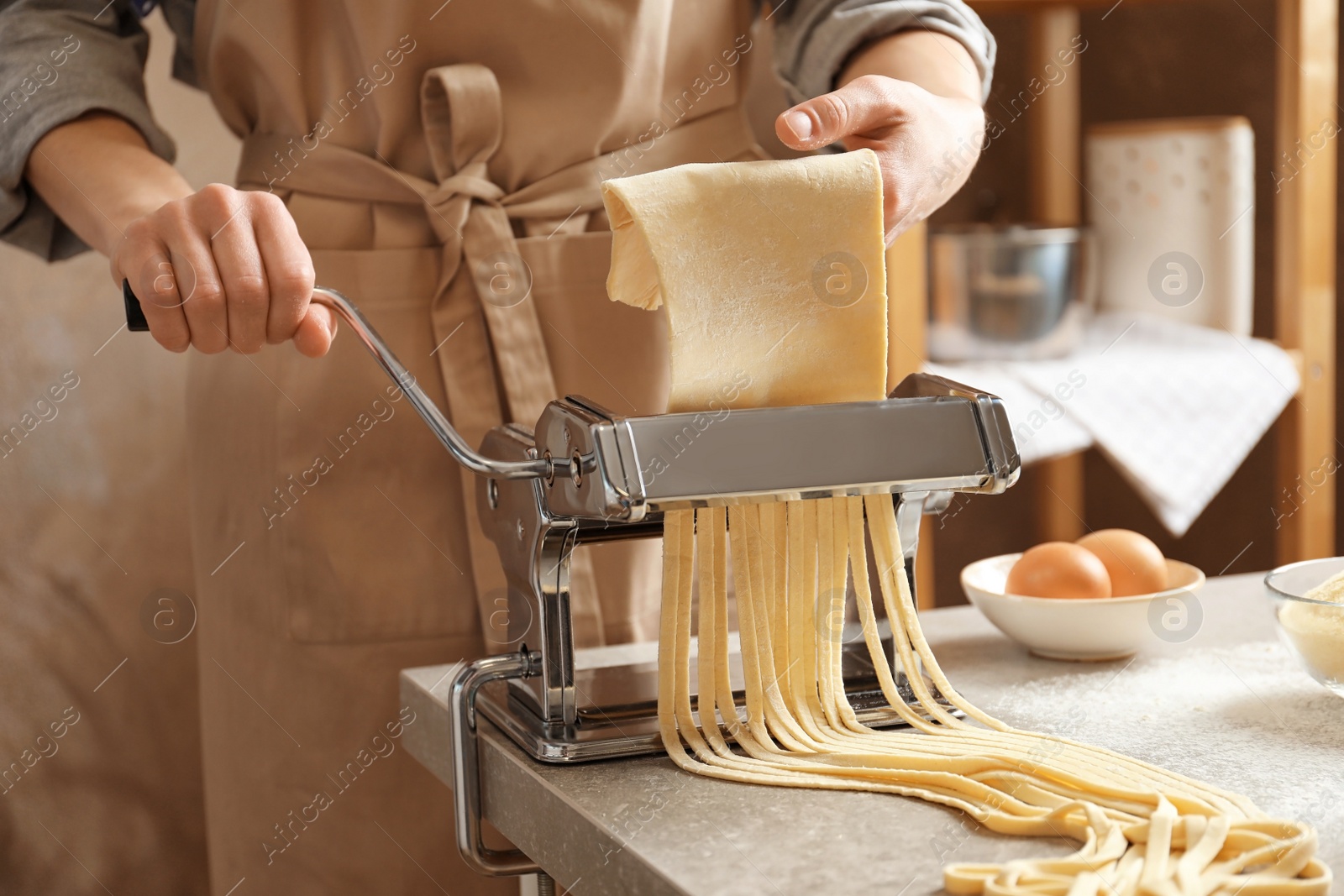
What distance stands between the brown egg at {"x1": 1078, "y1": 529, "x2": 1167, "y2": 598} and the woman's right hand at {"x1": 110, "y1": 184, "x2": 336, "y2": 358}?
55 cm

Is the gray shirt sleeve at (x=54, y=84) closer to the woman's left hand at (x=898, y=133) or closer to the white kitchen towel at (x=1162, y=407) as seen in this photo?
the woman's left hand at (x=898, y=133)

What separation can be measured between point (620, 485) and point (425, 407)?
0.13 m

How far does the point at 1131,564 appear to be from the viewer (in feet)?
2.96

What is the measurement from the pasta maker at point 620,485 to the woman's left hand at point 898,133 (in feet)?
0.37

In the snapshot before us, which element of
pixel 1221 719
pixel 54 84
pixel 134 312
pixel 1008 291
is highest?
pixel 54 84

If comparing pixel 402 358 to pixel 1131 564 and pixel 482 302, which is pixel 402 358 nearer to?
pixel 482 302

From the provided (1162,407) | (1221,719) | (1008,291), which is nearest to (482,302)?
(1221,719)

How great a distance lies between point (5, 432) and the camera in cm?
137

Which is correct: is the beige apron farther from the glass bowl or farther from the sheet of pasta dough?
the glass bowl

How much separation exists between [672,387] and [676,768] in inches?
7.8

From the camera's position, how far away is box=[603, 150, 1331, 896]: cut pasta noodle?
56 centimetres

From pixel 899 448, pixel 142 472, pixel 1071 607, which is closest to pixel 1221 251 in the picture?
pixel 1071 607

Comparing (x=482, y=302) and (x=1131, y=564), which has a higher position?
(x=482, y=302)

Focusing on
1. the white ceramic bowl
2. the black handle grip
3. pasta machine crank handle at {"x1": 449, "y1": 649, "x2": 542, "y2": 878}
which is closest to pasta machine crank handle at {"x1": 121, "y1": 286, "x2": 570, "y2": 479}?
the black handle grip
